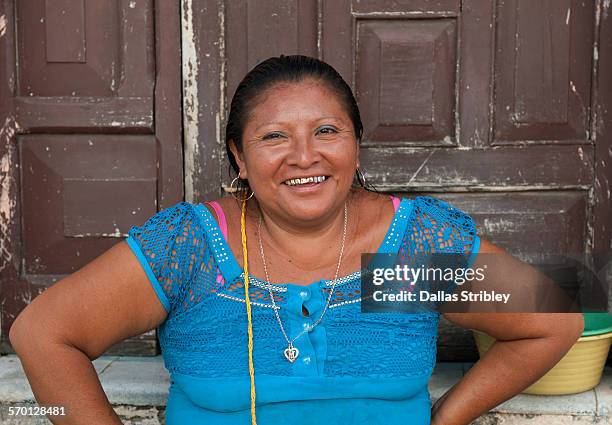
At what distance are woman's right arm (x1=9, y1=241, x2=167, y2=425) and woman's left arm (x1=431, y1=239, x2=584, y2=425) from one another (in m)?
0.88

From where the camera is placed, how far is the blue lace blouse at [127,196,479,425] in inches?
85.1

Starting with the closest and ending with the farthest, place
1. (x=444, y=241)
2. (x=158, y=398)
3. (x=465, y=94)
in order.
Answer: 1. (x=444, y=241)
2. (x=158, y=398)
3. (x=465, y=94)

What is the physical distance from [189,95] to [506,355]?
4.56ft

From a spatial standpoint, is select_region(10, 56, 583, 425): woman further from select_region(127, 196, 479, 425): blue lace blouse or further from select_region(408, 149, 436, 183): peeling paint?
select_region(408, 149, 436, 183): peeling paint

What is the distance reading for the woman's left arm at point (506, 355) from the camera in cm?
228

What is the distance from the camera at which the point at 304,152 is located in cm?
211

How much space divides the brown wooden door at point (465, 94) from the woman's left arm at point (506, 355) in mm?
649

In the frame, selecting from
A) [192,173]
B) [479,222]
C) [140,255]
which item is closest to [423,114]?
[479,222]

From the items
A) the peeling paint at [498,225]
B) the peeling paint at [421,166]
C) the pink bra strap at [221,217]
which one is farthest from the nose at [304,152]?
the peeling paint at [498,225]

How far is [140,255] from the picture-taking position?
6.98 ft

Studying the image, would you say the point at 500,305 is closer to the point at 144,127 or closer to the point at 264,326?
the point at 264,326

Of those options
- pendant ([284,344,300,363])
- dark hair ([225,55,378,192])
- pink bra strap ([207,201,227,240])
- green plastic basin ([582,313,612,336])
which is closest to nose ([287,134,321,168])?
dark hair ([225,55,378,192])

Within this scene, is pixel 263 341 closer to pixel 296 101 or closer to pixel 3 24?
pixel 296 101

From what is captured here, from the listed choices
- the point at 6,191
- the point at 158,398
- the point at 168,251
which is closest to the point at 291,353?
the point at 168,251
